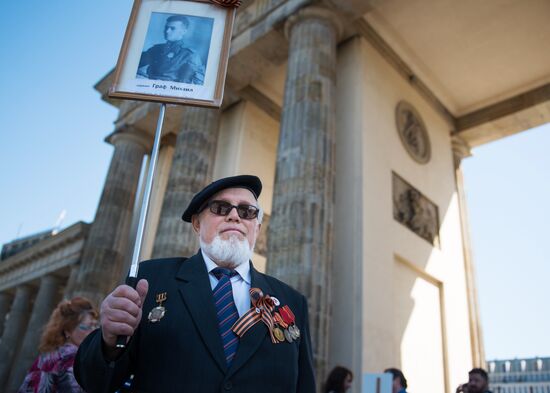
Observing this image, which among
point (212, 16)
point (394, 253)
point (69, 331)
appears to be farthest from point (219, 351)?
point (394, 253)

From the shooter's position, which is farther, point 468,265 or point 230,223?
point 468,265

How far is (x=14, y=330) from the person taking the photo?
2045 centimetres

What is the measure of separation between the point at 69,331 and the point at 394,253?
8.99 m

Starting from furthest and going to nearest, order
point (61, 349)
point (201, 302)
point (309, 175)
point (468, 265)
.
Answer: point (468, 265) < point (309, 175) < point (61, 349) < point (201, 302)

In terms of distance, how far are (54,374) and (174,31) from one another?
2.37 m

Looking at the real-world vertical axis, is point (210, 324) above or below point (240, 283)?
below

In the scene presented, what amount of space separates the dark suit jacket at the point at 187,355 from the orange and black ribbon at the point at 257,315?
2 centimetres

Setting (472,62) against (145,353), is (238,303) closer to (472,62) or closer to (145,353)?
(145,353)

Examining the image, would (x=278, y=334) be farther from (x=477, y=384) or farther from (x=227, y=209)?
(x=477, y=384)

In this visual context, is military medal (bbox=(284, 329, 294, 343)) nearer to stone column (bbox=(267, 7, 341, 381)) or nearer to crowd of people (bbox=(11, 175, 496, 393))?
crowd of people (bbox=(11, 175, 496, 393))

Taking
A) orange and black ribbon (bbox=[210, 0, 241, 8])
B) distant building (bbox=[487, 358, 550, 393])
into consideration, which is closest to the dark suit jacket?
orange and black ribbon (bbox=[210, 0, 241, 8])

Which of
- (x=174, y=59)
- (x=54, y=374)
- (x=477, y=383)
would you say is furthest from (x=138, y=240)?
(x=477, y=383)

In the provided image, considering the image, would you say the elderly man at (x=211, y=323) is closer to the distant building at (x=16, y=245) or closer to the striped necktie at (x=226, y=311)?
the striped necktie at (x=226, y=311)

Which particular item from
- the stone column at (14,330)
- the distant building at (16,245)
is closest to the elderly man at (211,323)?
the stone column at (14,330)
